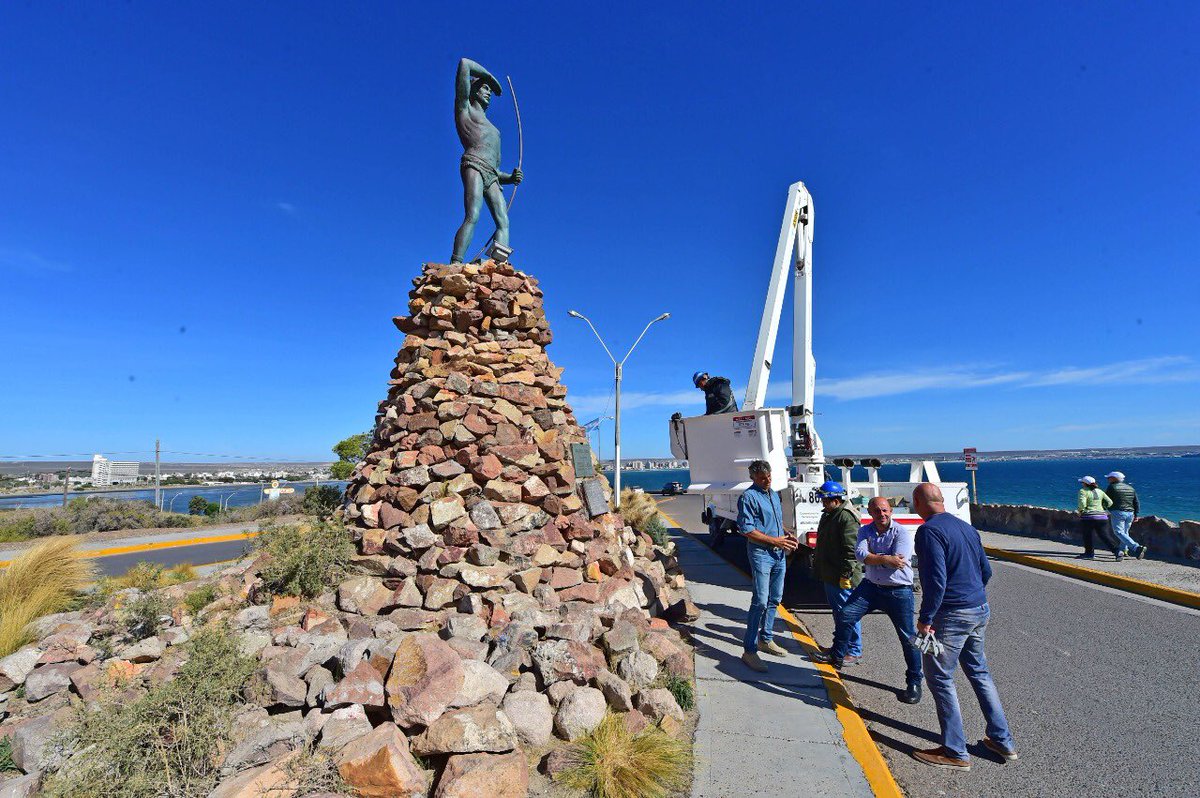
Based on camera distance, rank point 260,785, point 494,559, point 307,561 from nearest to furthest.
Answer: point 260,785
point 307,561
point 494,559

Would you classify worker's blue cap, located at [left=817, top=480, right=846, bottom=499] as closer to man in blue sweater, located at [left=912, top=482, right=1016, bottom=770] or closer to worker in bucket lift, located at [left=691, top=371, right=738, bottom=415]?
man in blue sweater, located at [left=912, top=482, right=1016, bottom=770]

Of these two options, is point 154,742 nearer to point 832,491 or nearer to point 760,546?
point 760,546

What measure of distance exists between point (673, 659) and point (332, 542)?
3.85 m

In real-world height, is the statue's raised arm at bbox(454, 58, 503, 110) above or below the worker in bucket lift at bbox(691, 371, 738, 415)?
above

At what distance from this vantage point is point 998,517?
15.9 metres

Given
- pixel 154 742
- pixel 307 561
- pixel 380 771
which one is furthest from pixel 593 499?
pixel 154 742

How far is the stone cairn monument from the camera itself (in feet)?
12.5

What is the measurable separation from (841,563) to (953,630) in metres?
1.67

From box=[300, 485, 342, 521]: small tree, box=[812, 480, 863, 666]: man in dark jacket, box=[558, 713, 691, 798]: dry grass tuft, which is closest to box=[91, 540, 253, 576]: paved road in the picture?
box=[300, 485, 342, 521]: small tree

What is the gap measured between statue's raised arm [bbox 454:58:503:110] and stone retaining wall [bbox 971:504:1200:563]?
1512 centimetres

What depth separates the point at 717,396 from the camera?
10.4 m

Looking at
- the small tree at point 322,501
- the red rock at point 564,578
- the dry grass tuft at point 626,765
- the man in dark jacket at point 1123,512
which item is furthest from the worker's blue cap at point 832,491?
the man in dark jacket at point 1123,512

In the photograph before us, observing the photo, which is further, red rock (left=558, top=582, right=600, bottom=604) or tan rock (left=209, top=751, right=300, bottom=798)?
red rock (left=558, top=582, right=600, bottom=604)

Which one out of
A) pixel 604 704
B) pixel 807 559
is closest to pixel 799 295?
pixel 807 559
